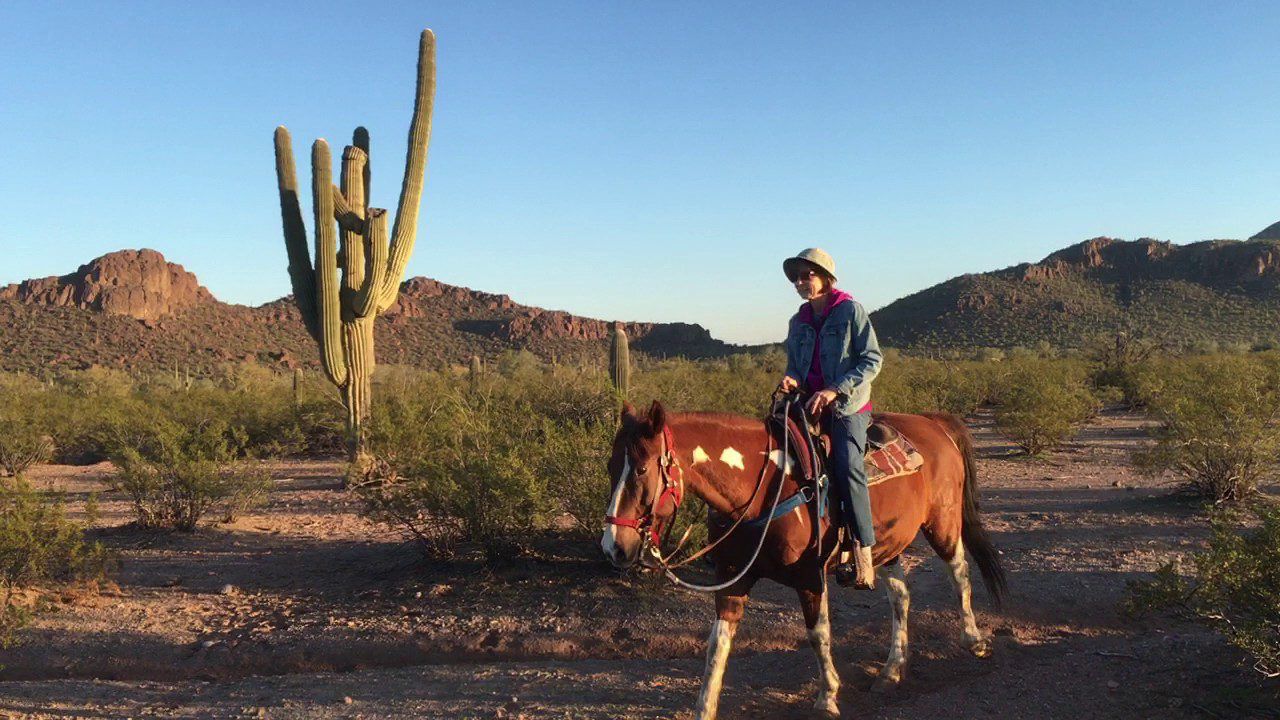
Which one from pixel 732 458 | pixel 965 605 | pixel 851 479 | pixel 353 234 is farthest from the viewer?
pixel 353 234

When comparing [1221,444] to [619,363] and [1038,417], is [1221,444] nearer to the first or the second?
[1038,417]

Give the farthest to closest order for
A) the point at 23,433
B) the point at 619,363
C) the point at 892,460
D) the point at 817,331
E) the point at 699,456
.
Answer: the point at 619,363 → the point at 23,433 → the point at 892,460 → the point at 817,331 → the point at 699,456

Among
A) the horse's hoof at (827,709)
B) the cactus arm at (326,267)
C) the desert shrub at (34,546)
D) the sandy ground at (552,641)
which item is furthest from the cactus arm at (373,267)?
the horse's hoof at (827,709)

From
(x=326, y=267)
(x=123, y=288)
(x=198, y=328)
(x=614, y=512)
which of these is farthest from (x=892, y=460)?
(x=123, y=288)

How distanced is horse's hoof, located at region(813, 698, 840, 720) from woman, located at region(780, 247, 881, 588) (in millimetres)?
708

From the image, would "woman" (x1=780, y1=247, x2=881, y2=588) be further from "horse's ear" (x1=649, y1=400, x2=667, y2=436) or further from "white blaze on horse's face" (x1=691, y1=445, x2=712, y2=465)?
"horse's ear" (x1=649, y1=400, x2=667, y2=436)

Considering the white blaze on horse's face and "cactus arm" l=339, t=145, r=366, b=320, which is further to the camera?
"cactus arm" l=339, t=145, r=366, b=320

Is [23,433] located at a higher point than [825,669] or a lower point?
higher

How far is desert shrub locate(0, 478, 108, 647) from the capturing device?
19.4 ft

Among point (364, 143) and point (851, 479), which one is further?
point (364, 143)

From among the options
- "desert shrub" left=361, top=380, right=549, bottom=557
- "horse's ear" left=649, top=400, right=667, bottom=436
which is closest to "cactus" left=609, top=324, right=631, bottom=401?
"desert shrub" left=361, top=380, right=549, bottom=557

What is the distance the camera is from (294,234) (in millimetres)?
12961

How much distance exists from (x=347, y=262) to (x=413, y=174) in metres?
2.10

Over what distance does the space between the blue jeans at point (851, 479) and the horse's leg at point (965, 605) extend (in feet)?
4.91
